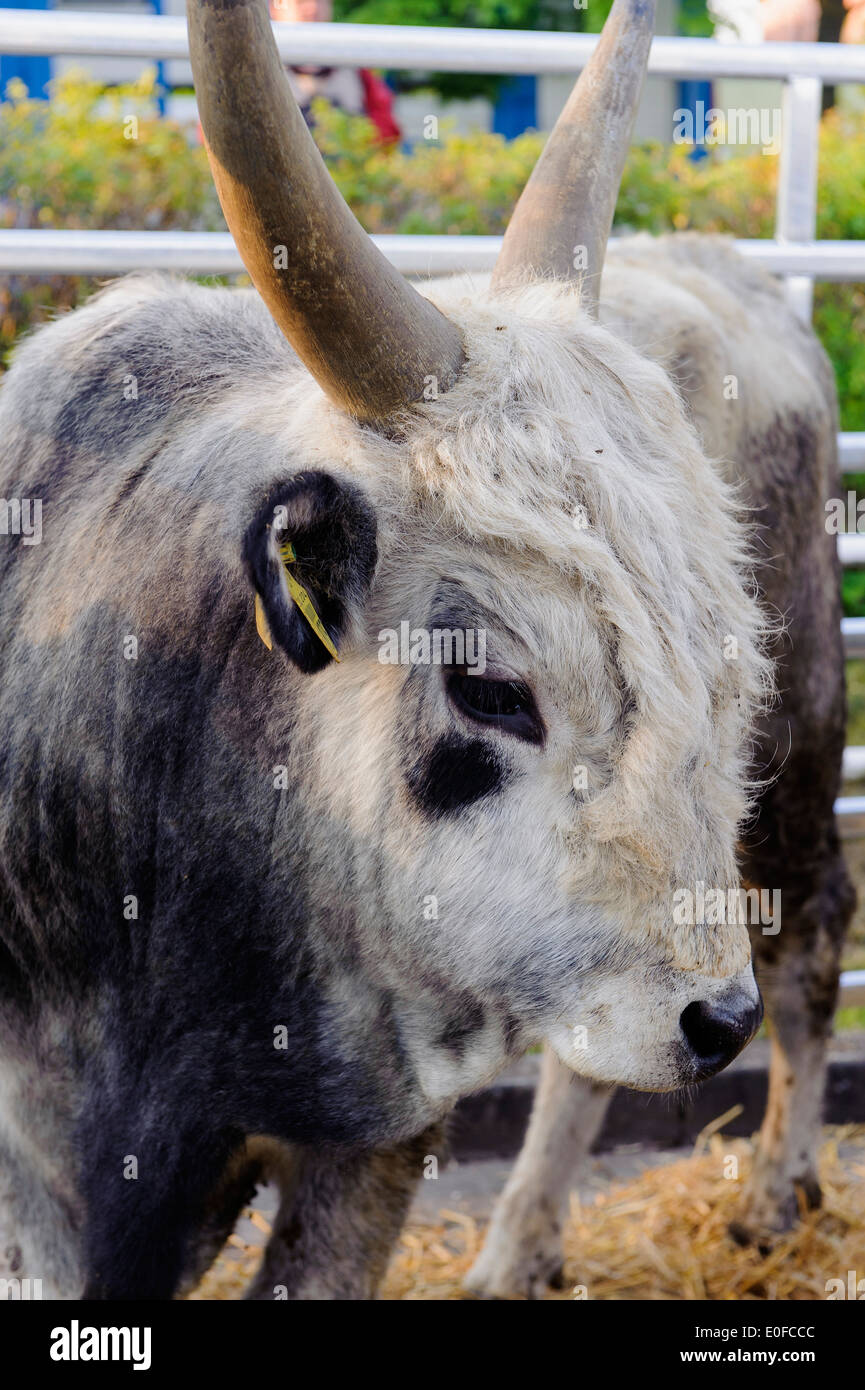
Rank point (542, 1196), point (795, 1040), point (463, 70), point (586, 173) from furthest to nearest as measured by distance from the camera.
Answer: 1. point (463, 70)
2. point (795, 1040)
3. point (542, 1196)
4. point (586, 173)

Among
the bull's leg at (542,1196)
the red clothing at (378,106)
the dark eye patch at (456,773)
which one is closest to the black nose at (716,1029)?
the dark eye patch at (456,773)

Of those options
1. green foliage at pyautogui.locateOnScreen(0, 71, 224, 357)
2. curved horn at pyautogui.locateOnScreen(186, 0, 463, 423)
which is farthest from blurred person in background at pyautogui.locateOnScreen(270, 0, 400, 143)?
curved horn at pyautogui.locateOnScreen(186, 0, 463, 423)

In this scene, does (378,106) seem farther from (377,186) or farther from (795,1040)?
(795,1040)

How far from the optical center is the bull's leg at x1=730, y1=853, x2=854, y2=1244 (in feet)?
13.4

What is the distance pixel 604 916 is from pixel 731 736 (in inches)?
13.9

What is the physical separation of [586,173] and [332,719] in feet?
3.99

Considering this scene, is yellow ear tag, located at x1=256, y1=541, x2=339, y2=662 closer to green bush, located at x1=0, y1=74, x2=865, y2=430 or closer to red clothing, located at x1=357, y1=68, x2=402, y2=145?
green bush, located at x1=0, y1=74, x2=865, y2=430

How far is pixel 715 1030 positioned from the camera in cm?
209

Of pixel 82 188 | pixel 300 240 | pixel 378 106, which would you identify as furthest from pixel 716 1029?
pixel 378 106

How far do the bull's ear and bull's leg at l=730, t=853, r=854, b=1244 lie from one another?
88.7 inches

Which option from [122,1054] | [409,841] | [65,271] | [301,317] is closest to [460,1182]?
[122,1054]

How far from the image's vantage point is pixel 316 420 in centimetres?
230
